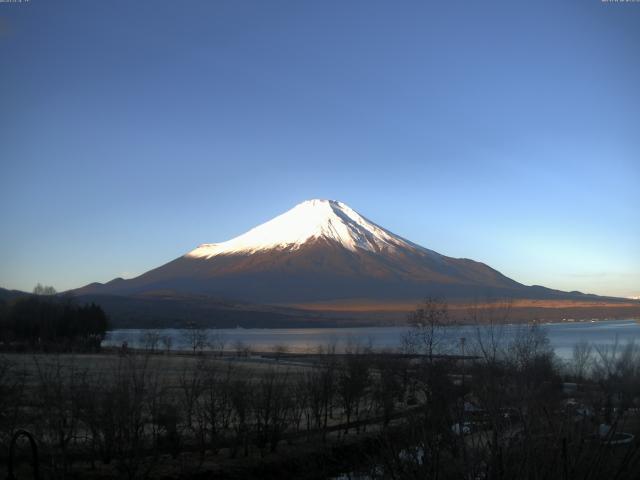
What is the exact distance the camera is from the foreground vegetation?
22.3 feet

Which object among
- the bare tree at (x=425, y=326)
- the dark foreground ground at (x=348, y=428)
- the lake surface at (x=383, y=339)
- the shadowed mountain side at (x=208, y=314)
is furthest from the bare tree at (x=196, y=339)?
the dark foreground ground at (x=348, y=428)

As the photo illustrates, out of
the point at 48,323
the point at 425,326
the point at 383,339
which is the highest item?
the point at 425,326

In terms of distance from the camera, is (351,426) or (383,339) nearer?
(351,426)

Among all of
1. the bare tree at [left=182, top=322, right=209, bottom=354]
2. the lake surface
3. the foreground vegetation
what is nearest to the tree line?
the lake surface

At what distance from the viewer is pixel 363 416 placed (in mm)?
27625

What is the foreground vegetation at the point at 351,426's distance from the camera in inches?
267

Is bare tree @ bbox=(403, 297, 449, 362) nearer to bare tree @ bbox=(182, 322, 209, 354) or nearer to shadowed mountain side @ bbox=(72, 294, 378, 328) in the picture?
bare tree @ bbox=(182, 322, 209, 354)

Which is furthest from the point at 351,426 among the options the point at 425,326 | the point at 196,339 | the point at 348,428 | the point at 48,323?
the point at 196,339

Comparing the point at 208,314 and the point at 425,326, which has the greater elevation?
the point at 425,326

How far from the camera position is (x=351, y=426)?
25.4 metres

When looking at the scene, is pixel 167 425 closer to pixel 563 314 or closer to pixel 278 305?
pixel 563 314

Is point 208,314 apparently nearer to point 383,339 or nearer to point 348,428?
point 383,339

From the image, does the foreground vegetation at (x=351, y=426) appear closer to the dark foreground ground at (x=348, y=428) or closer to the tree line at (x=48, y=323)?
the dark foreground ground at (x=348, y=428)

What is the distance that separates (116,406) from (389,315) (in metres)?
139
